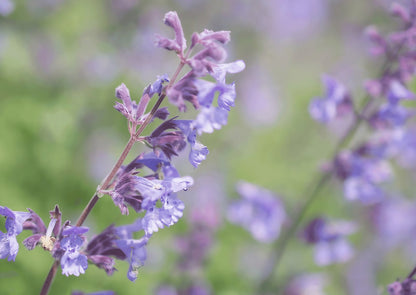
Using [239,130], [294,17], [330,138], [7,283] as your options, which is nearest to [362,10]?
[294,17]

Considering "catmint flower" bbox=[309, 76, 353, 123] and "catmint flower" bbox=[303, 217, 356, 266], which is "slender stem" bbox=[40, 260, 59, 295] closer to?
"catmint flower" bbox=[309, 76, 353, 123]

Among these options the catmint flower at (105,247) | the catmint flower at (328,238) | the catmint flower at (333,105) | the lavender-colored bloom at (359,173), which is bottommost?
the catmint flower at (105,247)

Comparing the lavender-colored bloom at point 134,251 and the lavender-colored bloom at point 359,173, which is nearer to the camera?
the lavender-colored bloom at point 134,251

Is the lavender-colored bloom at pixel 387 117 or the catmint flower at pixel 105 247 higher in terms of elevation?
the lavender-colored bloom at pixel 387 117

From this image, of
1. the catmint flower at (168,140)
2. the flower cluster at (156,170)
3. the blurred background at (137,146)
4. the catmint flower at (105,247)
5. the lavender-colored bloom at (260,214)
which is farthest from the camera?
the blurred background at (137,146)

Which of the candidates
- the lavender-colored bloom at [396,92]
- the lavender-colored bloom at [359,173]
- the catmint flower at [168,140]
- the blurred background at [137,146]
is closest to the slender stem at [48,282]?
the catmint flower at [168,140]

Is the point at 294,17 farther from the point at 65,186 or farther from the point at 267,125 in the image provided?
the point at 65,186

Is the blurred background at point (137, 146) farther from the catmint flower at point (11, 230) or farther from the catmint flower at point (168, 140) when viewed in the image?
the catmint flower at point (168, 140)

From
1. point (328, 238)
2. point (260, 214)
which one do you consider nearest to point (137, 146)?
point (260, 214)
